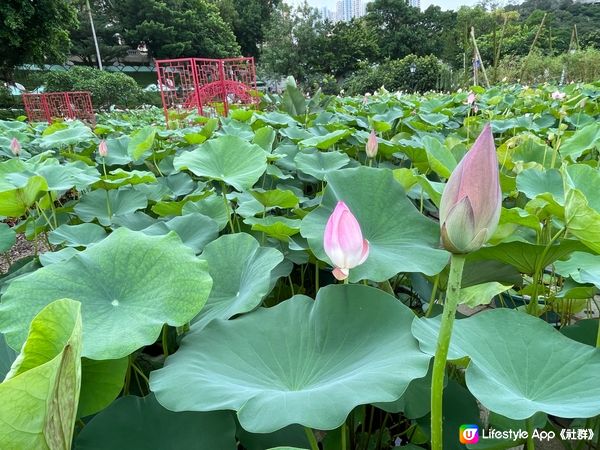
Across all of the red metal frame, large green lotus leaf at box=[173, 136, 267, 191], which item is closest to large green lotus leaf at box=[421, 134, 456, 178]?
large green lotus leaf at box=[173, 136, 267, 191]

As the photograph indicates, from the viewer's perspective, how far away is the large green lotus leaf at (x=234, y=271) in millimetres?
638

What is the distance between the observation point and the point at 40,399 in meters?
0.32

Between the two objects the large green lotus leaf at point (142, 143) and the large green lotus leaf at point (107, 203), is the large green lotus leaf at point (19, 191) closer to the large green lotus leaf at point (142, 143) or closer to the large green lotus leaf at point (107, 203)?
the large green lotus leaf at point (107, 203)

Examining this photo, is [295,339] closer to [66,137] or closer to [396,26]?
[66,137]

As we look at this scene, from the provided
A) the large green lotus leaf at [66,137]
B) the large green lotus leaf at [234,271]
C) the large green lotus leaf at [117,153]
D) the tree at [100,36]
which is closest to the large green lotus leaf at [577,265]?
the large green lotus leaf at [234,271]

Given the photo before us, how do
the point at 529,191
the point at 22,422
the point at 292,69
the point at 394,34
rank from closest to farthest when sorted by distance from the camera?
the point at 22,422 < the point at 529,191 < the point at 292,69 < the point at 394,34

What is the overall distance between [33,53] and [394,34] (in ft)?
80.8

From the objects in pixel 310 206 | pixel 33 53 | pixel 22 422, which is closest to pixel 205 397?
pixel 22 422

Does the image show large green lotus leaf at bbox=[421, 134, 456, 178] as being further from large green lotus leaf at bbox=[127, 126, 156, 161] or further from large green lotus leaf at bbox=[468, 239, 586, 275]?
large green lotus leaf at bbox=[127, 126, 156, 161]

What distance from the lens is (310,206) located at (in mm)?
1128

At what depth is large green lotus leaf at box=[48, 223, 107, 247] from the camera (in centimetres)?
95

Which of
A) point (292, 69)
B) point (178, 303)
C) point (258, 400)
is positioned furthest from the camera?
point (292, 69)

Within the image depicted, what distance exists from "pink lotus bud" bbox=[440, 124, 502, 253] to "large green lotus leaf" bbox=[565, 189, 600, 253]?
1.04 ft

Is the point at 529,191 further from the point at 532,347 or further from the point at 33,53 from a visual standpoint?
the point at 33,53
